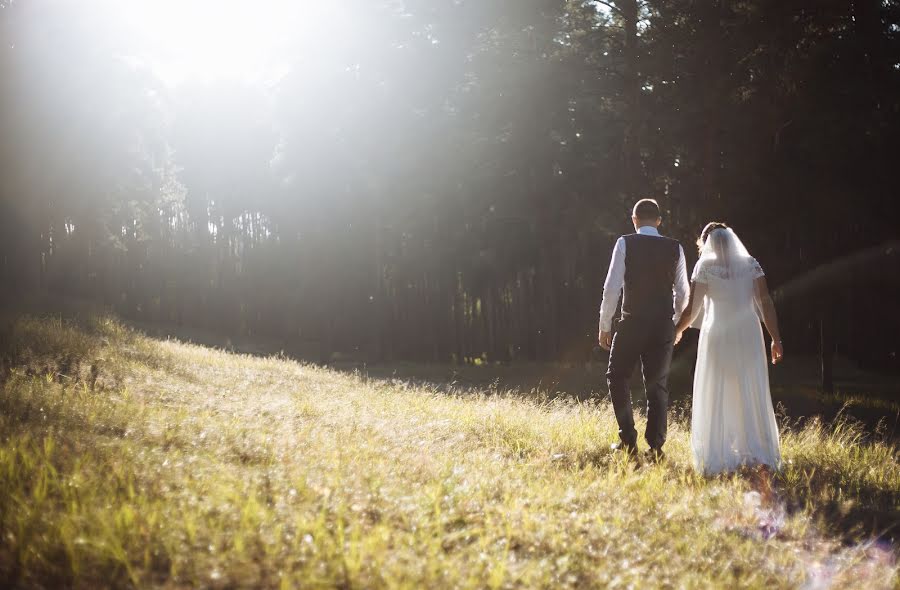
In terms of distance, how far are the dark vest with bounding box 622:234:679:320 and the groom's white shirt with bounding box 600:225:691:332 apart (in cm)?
6

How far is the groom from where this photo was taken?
6.42 m

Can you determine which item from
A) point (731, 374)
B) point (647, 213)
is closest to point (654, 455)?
point (731, 374)

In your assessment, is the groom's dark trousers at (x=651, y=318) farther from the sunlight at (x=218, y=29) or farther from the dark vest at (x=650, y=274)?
the sunlight at (x=218, y=29)

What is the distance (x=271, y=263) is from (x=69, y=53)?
1118cm

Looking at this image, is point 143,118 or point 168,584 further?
point 143,118

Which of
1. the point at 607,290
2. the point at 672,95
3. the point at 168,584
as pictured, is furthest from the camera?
the point at 672,95

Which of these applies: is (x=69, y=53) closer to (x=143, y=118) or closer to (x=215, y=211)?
(x=143, y=118)

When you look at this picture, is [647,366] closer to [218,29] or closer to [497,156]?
[497,156]

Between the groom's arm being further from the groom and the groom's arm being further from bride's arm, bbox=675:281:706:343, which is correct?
bride's arm, bbox=675:281:706:343

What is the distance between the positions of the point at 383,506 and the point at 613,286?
10.8 ft

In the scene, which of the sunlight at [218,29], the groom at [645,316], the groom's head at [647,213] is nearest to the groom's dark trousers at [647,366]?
the groom at [645,316]

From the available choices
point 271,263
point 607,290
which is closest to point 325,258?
point 271,263

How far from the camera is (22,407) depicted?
5.50 meters

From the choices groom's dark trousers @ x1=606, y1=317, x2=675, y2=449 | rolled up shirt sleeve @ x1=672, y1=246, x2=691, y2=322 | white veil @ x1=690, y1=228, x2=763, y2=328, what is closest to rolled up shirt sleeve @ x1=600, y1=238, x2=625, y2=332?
groom's dark trousers @ x1=606, y1=317, x2=675, y2=449
